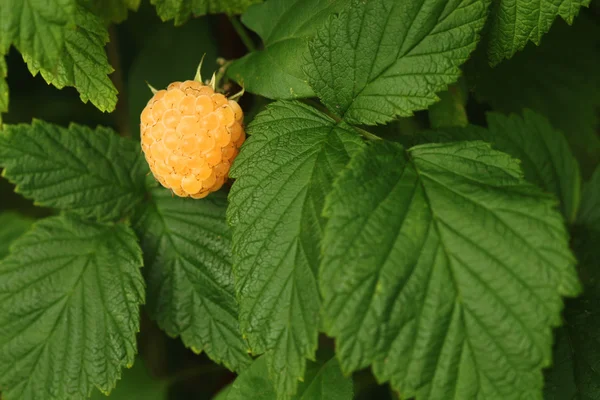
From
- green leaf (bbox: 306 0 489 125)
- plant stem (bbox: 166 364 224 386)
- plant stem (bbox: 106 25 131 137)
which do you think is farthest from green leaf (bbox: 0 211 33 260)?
green leaf (bbox: 306 0 489 125)

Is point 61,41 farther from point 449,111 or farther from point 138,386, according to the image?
point 138,386

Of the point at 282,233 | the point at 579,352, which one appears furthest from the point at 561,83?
the point at 282,233

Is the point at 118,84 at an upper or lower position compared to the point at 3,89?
lower

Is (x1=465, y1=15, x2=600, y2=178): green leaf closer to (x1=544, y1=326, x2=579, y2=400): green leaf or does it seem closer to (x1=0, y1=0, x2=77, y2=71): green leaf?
(x1=544, y1=326, x2=579, y2=400): green leaf

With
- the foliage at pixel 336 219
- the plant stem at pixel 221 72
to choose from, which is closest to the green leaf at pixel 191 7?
the foliage at pixel 336 219

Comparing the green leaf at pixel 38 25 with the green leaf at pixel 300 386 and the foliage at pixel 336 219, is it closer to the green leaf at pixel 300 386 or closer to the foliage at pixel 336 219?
the foliage at pixel 336 219

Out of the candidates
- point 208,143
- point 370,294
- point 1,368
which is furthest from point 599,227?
point 1,368
